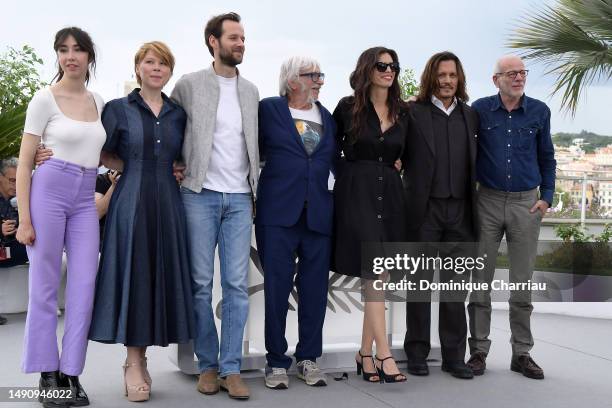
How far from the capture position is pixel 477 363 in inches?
182

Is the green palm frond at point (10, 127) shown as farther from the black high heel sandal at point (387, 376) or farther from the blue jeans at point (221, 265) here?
the black high heel sandal at point (387, 376)

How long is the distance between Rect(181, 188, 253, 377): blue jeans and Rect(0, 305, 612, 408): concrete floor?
0.25m

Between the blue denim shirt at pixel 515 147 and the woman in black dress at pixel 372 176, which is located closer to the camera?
the woman in black dress at pixel 372 176

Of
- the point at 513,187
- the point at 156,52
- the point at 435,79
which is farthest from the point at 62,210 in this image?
the point at 513,187

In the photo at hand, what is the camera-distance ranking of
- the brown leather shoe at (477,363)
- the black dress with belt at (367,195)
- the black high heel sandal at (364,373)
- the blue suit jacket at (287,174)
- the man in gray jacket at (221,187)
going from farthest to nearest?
the brown leather shoe at (477,363)
the black high heel sandal at (364,373)
the black dress with belt at (367,195)
the blue suit jacket at (287,174)
the man in gray jacket at (221,187)

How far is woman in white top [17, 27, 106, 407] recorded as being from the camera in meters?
3.56

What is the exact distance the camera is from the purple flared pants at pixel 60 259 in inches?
141

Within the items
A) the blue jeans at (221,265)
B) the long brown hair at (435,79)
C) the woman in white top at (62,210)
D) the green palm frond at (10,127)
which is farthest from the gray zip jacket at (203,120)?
the green palm frond at (10,127)

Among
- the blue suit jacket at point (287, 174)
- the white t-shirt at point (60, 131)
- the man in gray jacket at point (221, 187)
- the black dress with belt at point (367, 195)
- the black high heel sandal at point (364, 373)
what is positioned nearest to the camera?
the white t-shirt at point (60, 131)

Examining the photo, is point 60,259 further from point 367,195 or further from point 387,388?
point 387,388

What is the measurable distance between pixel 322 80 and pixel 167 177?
3.29ft

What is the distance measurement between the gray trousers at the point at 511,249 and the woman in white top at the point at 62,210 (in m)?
2.28

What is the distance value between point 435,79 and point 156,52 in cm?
165

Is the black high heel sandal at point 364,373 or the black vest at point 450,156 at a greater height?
the black vest at point 450,156
